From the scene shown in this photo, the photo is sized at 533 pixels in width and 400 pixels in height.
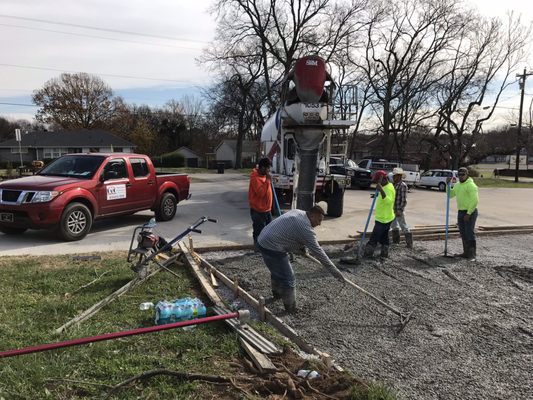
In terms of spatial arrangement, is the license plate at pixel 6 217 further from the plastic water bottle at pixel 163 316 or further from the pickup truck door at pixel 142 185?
the plastic water bottle at pixel 163 316

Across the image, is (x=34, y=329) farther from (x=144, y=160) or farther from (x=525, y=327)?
(x=144, y=160)

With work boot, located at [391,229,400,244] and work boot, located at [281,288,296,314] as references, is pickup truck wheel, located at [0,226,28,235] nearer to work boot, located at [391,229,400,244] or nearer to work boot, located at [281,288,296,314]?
work boot, located at [281,288,296,314]

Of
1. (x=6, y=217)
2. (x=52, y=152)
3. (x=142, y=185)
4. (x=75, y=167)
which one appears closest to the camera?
(x=6, y=217)

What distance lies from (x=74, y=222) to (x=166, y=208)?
3105 millimetres

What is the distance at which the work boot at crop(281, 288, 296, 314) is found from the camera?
220 inches

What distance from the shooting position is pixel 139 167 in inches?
437

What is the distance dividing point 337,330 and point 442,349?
1.14 metres

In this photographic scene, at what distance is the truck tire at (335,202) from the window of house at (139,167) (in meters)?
5.91

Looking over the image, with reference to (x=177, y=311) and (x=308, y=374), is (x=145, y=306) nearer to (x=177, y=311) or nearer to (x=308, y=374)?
(x=177, y=311)

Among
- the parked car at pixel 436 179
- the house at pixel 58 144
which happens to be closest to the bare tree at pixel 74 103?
the house at pixel 58 144

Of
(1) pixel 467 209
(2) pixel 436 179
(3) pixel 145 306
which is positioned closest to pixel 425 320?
(3) pixel 145 306

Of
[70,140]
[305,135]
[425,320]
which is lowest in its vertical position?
[425,320]

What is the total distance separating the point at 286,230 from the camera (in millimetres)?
5371

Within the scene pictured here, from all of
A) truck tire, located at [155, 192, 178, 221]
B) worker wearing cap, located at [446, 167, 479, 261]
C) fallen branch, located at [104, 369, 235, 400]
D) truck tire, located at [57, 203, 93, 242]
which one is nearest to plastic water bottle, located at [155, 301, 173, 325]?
fallen branch, located at [104, 369, 235, 400]
